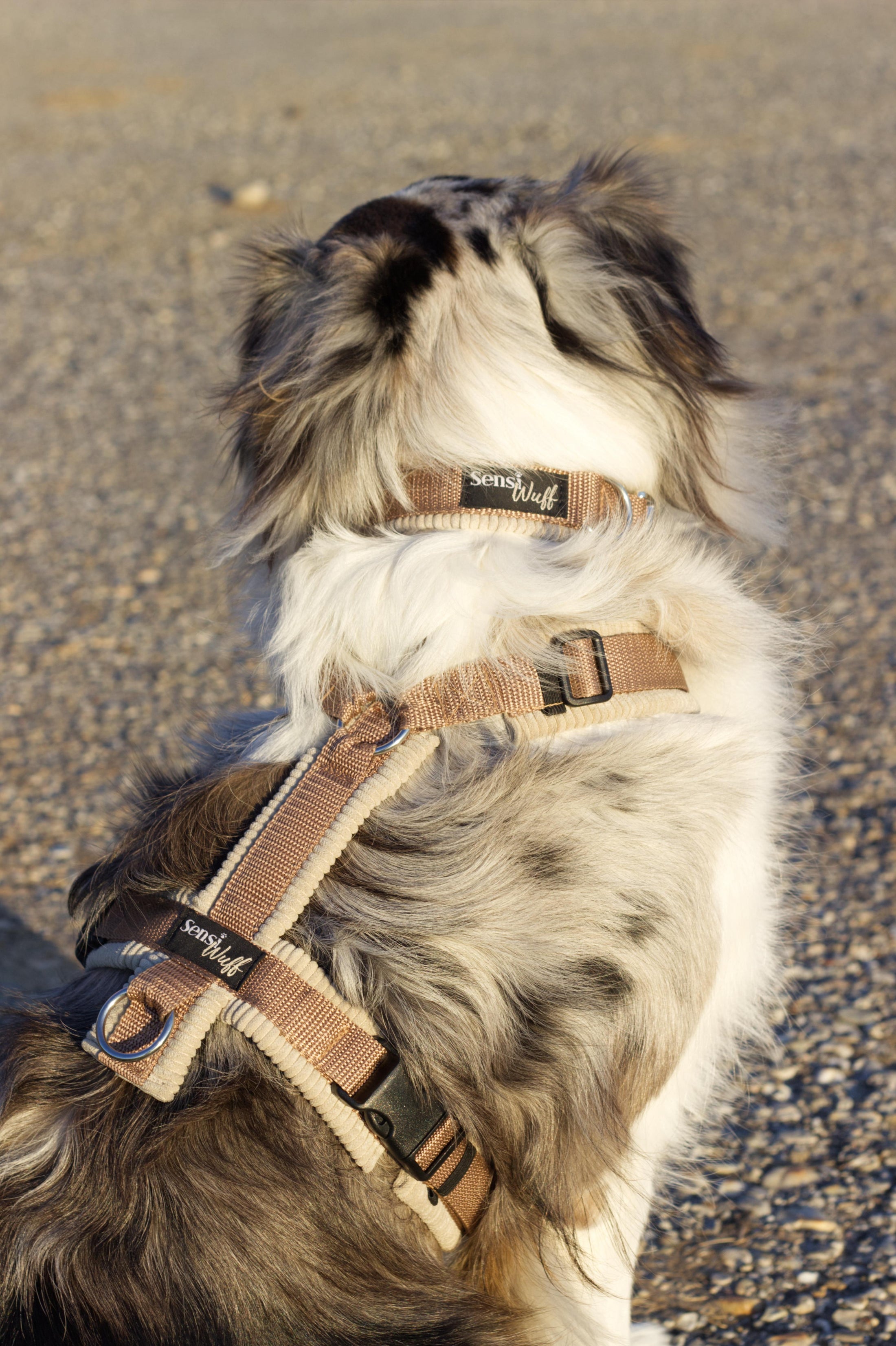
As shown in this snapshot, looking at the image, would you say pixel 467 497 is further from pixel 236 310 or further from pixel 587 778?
pixel 236 310

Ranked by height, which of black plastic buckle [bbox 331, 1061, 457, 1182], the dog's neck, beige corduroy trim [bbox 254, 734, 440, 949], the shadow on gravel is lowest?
the shadow on gravel

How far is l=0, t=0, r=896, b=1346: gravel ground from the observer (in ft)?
8.81

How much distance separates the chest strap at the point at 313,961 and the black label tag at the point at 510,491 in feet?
0.75

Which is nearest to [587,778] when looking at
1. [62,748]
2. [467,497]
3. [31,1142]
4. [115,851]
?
[467,497]

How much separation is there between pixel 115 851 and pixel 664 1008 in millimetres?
873

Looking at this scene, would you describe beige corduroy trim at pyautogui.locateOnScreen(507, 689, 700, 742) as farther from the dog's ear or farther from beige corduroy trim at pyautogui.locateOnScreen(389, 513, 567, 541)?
the dog's ear

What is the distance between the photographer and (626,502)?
1.98 meters

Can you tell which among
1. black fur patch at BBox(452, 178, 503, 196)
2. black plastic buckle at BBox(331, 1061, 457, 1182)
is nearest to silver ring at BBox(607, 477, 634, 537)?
black fur patch at BBox(452, 178, 503, 196)

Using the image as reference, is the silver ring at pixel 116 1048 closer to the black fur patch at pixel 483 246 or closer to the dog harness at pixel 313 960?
the dog harness at pixel 313 960

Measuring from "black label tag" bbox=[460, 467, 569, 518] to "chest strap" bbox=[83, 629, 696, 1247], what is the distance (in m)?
0.23

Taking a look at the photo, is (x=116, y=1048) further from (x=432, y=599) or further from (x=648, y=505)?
(x=648, y=505)

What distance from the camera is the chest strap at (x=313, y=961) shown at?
1558 mm

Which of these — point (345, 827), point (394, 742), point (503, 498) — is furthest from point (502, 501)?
point (345, 827)

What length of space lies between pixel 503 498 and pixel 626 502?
23 cm
